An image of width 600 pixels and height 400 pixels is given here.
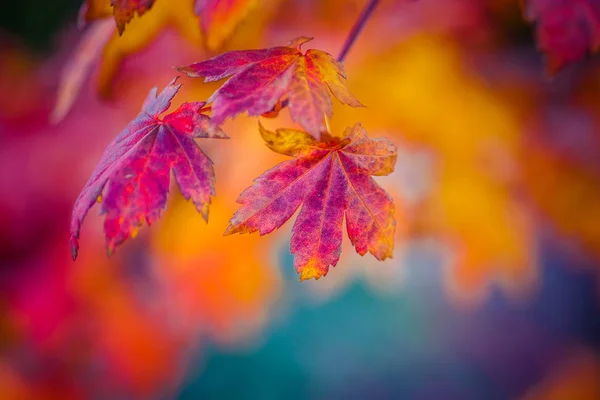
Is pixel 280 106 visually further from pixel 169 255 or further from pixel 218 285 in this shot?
pixel 218 285

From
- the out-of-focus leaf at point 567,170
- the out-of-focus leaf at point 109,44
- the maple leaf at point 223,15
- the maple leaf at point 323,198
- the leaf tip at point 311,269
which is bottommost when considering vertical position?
the out-of-focus leaf at point 567,170

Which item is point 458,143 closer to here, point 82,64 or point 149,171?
point 82,64

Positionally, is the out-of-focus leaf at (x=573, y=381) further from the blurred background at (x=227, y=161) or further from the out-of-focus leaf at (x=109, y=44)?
the out-of-focus leaf at (x=109, y=44)

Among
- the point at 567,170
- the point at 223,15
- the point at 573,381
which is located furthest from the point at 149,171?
the point at 573,381

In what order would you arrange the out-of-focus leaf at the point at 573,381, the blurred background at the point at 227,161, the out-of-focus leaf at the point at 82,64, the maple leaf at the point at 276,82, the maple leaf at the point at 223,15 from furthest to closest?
1. the out-of-focus leaf at the point at 573,381
2. the blurred background at the point at 227,161
3. the out-of-focus leaf at the point at 82,64
4. the maple leaf at the point at 223,15
5. the maple leaf at the point at 276,82

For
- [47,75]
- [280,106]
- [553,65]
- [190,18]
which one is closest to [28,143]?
[47,75]

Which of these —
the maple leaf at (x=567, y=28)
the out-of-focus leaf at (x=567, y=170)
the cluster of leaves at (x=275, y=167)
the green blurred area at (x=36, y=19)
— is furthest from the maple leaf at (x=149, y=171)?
the green blurred area at (x=36, y=19)
